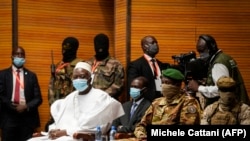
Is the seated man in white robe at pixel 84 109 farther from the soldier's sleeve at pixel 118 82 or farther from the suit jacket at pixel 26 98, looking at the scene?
the suit jacket at pixel 26 98

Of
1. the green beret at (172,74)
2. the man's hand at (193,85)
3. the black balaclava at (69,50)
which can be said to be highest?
the black balaclava at (69,50)

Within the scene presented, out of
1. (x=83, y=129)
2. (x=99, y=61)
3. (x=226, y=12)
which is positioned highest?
(x=226, y=12)

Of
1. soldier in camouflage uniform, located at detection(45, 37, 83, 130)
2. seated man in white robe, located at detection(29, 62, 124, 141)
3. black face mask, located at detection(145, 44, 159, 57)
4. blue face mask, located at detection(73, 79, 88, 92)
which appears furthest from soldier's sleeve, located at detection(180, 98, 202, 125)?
soldier in camouflage uniform, located at detection(45, 37, 83, 130)

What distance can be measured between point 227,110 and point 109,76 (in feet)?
8.82

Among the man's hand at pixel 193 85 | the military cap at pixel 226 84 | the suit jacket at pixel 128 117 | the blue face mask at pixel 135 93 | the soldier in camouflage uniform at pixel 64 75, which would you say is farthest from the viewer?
the soldier in camouflage uniform at pixel 64 75

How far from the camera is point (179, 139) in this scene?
5016 mm

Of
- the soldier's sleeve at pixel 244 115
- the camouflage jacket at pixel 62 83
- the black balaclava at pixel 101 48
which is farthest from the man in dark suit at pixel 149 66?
the soldier's sleeve at pixel 244 115

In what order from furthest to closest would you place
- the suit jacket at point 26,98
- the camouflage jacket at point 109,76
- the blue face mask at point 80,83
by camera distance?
the suit jacket at point 26,98, the camouflage jacket at point 109,76, the blue face mask at point 80,83

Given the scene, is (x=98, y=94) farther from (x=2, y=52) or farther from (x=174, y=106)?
(x=2, y=52)

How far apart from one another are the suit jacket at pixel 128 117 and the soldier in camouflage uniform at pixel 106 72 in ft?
2.58

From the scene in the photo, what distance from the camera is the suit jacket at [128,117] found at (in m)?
7.91

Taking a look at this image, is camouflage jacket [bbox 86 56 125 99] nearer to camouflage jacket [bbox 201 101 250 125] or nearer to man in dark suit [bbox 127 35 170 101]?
man in dark suit [bbox 127 35 170 101]

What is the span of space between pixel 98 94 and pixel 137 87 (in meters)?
0.62

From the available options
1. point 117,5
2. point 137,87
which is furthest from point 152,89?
point 117,5
